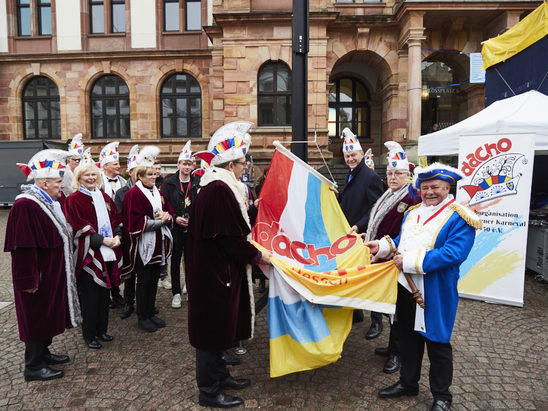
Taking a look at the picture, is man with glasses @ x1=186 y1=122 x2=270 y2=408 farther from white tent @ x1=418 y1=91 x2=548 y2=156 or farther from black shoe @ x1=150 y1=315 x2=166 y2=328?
white tent @ x1=418 y1=91 x2=548 y2=156

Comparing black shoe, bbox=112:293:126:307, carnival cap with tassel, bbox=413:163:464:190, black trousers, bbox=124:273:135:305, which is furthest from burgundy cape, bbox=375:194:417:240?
black shoe, bbox=112:293:126:307

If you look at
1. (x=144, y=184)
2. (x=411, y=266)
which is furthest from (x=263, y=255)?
(x=144, y=184)

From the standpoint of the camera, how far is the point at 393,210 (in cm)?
356

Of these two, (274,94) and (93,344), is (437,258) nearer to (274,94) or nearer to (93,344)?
(93,344)

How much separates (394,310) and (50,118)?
20.1m

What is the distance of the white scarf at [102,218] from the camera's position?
388 centimetres

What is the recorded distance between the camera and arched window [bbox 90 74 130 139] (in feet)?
58.5

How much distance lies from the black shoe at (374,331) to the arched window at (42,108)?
1904 cm

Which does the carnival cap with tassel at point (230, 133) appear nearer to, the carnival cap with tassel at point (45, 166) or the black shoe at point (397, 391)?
the carnival cap with tassel at point (45, 166)

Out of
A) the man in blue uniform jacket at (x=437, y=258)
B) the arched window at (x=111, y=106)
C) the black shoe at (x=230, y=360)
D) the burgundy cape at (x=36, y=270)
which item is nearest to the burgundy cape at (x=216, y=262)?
the black shoe at (x=230, y=360)

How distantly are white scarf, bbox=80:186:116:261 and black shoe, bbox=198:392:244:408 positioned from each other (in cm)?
179

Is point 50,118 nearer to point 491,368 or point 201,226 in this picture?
point 201,226

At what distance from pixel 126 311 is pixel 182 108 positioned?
1442 cm

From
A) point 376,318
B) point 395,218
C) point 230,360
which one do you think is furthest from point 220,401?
point 395,218
